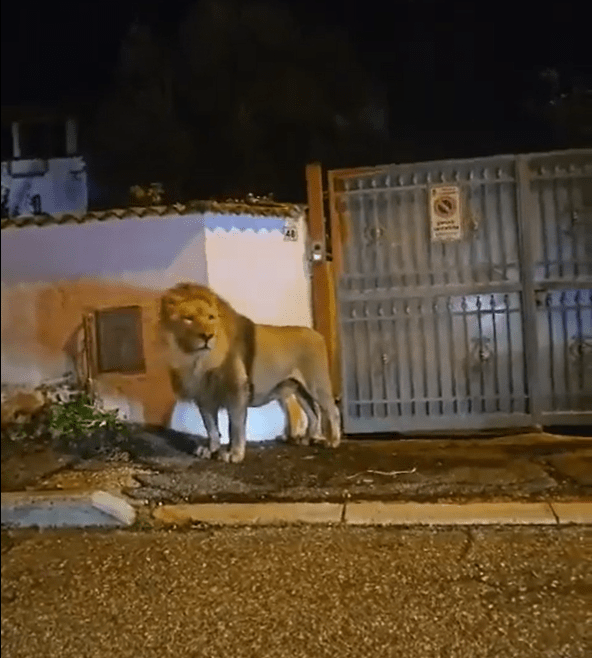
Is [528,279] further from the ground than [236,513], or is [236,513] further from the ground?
[528,279]

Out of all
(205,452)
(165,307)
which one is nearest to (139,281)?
(165,307)

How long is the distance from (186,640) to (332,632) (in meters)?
0.22

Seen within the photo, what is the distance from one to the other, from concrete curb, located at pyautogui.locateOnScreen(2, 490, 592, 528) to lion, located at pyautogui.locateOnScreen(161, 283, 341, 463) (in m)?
0.09

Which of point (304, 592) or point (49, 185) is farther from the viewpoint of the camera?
point (304, 592)

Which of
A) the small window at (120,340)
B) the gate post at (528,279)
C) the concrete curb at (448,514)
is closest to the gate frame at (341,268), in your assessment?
the gate post at (528,279)

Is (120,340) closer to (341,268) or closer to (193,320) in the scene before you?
(193,320)

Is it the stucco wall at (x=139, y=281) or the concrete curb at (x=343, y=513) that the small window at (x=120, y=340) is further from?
the concrete curb at (x=343, y=513)

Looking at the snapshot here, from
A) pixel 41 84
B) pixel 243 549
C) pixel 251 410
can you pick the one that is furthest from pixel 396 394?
pixel 41 84

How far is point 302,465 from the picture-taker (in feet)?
4.75

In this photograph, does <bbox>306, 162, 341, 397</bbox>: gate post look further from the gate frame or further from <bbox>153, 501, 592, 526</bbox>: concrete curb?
<bbox>153, 501, 592, 526</bbox>: concrete curb

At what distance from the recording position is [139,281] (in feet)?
4.50

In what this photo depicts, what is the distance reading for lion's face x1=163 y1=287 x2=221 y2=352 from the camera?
1389mm

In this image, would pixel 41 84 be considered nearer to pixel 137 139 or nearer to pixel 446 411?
pixel 137 139

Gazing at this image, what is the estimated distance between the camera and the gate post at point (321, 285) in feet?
4.71
